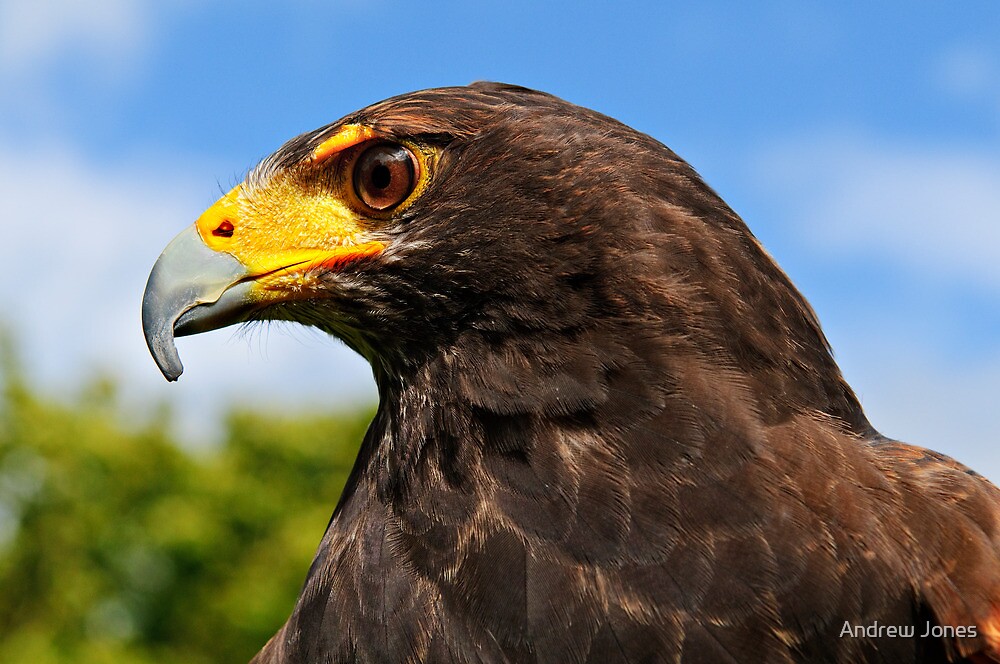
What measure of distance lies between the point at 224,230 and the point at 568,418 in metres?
1.15

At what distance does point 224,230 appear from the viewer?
3191mm

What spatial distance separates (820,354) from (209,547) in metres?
28.5

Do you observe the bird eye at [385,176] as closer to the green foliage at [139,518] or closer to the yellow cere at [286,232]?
the yellow cere at [286,232]

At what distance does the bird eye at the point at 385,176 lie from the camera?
310 cm

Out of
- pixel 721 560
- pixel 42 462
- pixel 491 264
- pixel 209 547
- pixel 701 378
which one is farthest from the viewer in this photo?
pixel 42 462

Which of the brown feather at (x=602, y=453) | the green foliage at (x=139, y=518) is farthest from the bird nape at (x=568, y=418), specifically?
the green foliage at (x=139, y=518)

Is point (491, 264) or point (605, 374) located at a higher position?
point (491, 264)

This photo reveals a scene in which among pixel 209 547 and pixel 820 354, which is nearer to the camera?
pixel 820 354

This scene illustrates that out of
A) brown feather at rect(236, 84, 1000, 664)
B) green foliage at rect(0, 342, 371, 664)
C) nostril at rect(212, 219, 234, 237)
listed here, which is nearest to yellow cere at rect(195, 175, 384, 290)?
nostril at rect(212, 219, 234, 237)

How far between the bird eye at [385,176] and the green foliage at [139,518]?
25.1 metres

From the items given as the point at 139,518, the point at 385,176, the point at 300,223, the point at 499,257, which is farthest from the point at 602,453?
the point at 139,518

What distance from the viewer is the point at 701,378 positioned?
275 cm

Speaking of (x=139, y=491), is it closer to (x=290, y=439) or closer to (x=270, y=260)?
(x=290, y=439)

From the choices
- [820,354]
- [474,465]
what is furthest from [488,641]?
[820,354]
